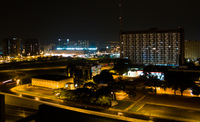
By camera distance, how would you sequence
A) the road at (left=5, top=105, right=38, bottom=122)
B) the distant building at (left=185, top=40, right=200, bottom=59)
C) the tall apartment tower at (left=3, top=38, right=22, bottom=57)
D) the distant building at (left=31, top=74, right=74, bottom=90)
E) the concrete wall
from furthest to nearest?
the tall apartment tower at (left=3, top=38, right=22, bottom=57), the distant building at (left=185, top=40, right=200, bottom=59), the distant building at (left=31, top=74, right=74, bottom=90), the concrete wall, the road at (left=5, top=105, right=38, bottom=122)

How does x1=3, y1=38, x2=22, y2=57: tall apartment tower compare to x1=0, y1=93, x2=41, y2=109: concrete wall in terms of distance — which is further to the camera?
x1=3, y1=38, x2=22, y2=57: tall apartment tower

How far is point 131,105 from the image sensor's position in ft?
21.4

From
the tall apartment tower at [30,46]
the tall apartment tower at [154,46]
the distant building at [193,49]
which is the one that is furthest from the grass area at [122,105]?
the tall apartment tower at [30,46]

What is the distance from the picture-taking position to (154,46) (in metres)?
20.3

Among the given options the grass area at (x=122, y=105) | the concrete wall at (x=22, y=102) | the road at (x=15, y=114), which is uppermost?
the road at (x=15, y=114)

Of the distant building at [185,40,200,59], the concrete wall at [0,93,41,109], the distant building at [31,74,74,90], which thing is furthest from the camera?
the distant building at [185,40,200,59]

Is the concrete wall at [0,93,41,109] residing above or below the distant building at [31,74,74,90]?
below

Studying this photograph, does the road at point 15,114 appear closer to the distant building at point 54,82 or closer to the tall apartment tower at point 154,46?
the distant building at point 54,82

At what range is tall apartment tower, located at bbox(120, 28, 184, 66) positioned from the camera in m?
19.5

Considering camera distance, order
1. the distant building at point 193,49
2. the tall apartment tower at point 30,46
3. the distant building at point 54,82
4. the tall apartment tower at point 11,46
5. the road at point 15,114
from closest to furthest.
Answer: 1. the road at point 15,114
2. the distant building at point 54,82
3. the distant building at point 193,49
4. the tall apartment tower at point 11,46
5. the tall apartment tower at point 30,46

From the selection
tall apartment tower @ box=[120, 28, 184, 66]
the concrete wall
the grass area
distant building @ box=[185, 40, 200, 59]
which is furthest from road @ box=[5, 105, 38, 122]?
distant building @ box=[185, 40, 200, 59]

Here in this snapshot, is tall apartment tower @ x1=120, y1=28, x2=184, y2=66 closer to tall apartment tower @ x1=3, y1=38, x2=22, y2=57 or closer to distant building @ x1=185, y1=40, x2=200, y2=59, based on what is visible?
distant building @ x1=185, y1=40, x2=200, y2=59

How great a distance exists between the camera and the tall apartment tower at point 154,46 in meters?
19.5

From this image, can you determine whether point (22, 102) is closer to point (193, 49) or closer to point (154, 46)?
point (154, 46)
